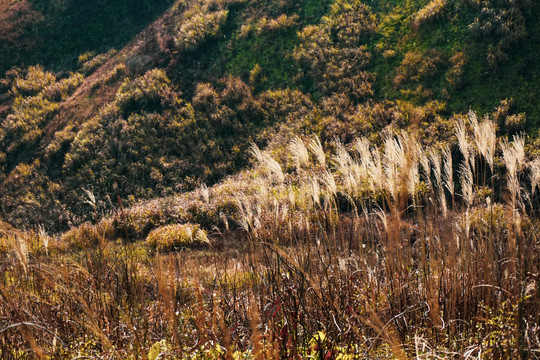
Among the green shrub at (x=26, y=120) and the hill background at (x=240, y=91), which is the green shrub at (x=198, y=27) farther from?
the green shrub at (x=26, y=120)

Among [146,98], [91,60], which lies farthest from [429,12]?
[91,60]

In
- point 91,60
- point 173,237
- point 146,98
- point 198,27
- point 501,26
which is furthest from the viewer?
point 91,60

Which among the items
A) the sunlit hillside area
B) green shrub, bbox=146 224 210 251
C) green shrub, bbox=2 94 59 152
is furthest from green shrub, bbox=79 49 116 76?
green shrub, bbox=146 224 210 251

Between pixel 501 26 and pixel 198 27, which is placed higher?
pixel 198 27

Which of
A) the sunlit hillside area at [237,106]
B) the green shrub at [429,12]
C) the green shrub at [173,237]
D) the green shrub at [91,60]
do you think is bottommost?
the green shrub at [173,237]

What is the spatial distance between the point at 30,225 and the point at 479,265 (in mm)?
15390

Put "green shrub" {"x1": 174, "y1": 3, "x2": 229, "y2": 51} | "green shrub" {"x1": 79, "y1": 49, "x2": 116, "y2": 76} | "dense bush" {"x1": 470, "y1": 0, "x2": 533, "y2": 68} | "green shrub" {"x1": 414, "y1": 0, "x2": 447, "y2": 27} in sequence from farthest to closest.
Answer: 1. "green shrub" {"x1": 79, "y1": 49, "x2": 116, "y2": 76}
2. "green shrub" {"x1": 174, "y1": 3, "x2": 229, "y2": 51}
3. "green shrub" {"x1": 414, "y1": 0, "x2": 447, "y2": 27}
4. "dense bush" {"x1": 470, "y1": 0, "x2": 533, "y2": 68}

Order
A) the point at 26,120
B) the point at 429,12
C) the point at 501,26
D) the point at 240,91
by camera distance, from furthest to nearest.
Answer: the point at 26,120, the point at 240,91, the point at 429,12, the point at 501,26

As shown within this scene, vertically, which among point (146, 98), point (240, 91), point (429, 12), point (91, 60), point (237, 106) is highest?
point (91, 60)

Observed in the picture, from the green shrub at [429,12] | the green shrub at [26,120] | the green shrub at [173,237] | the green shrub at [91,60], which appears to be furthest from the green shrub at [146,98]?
the green shrub at [429,12]

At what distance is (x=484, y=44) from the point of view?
12.6 metres

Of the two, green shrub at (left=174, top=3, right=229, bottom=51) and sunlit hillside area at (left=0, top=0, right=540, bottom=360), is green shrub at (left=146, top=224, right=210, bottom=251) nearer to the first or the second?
sunlit hillside area at (left=0, top=0, right=540, bottom=360)

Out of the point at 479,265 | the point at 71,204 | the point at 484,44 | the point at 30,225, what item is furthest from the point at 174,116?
the point at 479,265

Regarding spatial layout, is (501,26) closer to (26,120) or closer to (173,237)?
(173,237)
